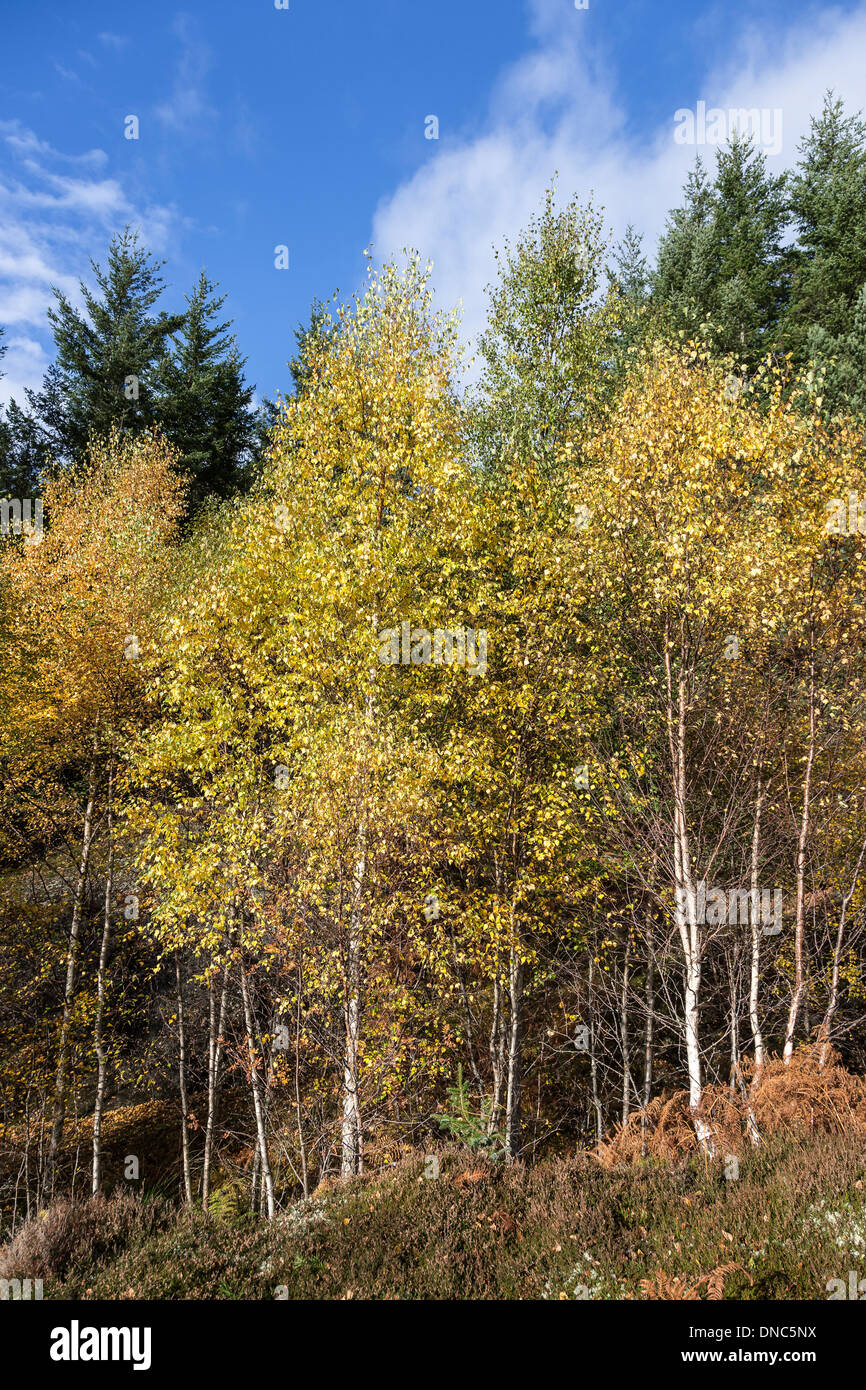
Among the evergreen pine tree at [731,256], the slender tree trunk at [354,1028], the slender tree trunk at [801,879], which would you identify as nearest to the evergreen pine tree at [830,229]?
the evergreen pine tree at [731,256]

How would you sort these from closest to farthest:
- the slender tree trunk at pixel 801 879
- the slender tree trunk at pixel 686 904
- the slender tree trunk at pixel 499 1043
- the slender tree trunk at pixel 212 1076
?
the slender tree trunk at pixel 686 904
the slender tree trunk at pixel 801 879
the slender tree trunk at pixel 499 1043
the slender tree trunk at pixel 212 1076

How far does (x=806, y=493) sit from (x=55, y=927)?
19.4m

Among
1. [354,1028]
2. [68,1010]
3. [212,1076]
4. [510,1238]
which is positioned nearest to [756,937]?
[510,1238]

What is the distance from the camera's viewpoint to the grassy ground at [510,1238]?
6.06 m

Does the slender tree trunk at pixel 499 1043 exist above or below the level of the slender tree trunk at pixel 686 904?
below

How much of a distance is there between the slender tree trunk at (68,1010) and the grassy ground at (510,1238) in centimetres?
697

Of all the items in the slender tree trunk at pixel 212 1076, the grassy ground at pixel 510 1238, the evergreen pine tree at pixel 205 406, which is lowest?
the slender tree trunk at pixel 212 1076

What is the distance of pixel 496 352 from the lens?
1970 cm

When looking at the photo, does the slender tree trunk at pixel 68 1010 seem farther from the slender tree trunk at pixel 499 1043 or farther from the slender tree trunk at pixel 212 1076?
the slender tree trunk at pixel 499 1043

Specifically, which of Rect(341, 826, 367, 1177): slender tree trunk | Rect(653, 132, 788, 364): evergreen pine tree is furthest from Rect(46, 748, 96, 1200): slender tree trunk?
Rect(653, 132, 788, 364): evergreen pine tree

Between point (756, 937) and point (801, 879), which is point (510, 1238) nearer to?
point (756, 937)

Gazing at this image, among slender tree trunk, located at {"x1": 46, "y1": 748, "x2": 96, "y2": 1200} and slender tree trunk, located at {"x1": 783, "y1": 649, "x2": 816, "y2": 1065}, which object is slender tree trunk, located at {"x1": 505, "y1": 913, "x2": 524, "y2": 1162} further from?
slender tree trunk, located at {"x1": 46, "y1": 748, "x2": 96, "y2": 1200}
